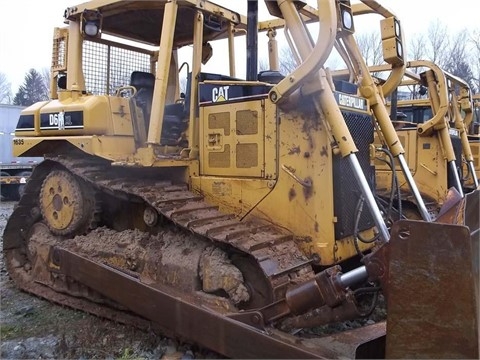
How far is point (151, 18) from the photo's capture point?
5004mm

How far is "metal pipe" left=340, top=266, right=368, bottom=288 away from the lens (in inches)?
116

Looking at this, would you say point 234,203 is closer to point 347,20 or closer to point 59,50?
point 347,20

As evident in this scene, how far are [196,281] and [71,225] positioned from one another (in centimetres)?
161

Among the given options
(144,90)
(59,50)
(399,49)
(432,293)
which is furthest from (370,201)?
(59,50)

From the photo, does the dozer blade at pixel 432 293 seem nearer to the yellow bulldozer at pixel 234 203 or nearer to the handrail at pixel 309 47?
the yellow bulldozer at pixel 234 203

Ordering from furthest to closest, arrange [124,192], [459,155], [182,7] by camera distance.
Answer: [459,155] < [182,7] < [124,192]

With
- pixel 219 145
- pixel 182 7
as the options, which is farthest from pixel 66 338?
pixel 182 7

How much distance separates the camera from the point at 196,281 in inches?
147

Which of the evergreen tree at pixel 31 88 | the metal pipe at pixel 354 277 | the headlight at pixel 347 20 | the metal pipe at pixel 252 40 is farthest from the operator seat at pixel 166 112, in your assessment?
the evergreen tree at pixel 31 88

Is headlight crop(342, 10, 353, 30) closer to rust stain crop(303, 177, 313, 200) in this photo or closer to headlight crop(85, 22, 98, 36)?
rust stain crop(303, 177, 313, 200)

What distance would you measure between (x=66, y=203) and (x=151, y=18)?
6.82 feet

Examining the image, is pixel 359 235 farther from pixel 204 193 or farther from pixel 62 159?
pixel 62 159

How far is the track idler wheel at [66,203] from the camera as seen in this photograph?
4.59 m

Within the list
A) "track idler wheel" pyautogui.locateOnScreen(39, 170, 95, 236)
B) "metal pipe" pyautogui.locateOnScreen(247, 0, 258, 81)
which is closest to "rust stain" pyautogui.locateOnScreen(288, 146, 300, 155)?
"metal pipe" pyautogui.locateOnScreen(247, 0, 258, 81)
